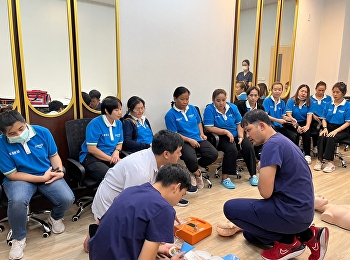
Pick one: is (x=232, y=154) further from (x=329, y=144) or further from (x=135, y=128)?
(x=329, y=144)

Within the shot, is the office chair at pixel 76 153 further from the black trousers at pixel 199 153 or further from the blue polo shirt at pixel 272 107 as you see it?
the blue polo shirt at pixel 272 107

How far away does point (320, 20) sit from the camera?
233 inches

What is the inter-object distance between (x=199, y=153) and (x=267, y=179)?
1.67m

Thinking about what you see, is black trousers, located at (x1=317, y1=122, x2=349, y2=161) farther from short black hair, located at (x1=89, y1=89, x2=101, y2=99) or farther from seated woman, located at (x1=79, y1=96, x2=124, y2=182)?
short black hair, located at (x1=89, y1=89, x2=101, y2=99)

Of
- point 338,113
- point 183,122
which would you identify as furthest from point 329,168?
point 183,122

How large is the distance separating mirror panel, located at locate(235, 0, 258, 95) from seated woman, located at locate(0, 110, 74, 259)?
3147 mm

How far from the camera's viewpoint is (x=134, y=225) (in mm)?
1318

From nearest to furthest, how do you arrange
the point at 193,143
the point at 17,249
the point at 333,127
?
the point at 17,249 → the point at 193,143 → the point at 333,127

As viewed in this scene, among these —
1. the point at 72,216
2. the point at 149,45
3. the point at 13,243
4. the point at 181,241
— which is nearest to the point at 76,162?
the point at 72,216

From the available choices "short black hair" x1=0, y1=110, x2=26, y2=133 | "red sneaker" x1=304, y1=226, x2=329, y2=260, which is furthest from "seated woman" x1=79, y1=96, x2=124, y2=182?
"red sneaker" x1=304, y1=226, x2=329, y2=260

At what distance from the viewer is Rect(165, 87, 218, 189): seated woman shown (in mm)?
3611

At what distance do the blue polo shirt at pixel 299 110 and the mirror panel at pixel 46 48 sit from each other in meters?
3.51

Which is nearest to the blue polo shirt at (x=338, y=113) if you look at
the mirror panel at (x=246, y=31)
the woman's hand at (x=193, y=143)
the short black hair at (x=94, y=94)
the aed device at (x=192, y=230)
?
the mirror panel at (x=246, y=31)

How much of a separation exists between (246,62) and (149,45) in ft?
6.16
